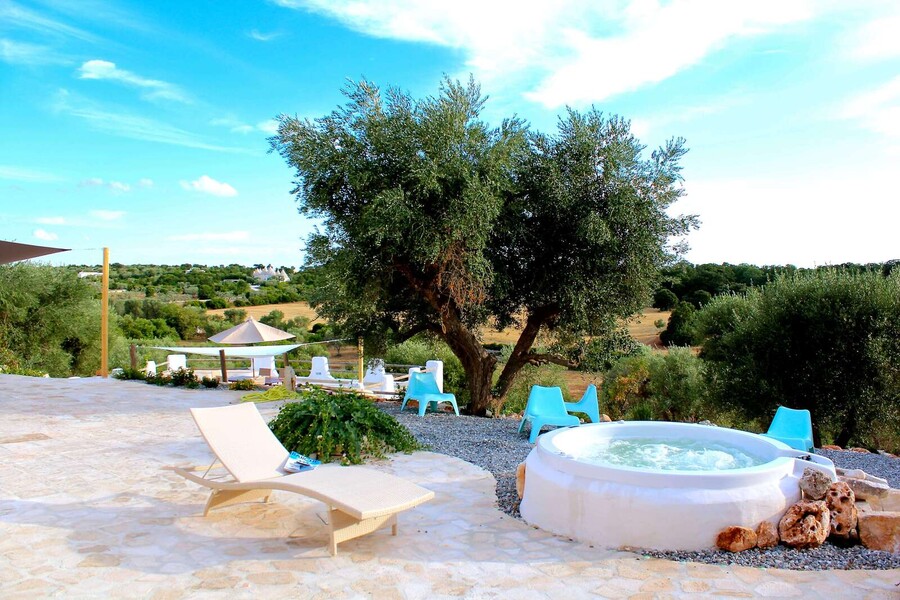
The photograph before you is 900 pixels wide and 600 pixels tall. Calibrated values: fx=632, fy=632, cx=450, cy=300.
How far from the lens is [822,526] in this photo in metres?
4.56

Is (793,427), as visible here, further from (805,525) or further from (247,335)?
(247,335)

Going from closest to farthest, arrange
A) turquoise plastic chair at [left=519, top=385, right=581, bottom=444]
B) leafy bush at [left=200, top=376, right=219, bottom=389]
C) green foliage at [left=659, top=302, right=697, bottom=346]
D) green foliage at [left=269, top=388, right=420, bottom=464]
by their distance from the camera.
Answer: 1. green foliage at [left=269, top=388, right=420, bottom=464]
2. turquoise plastic chair at [left=519, top=385, right=581, bottom=444]
3. leafy bush at [left=200, top=376, right=219, bottom=389]
4. green foliage at [left=659, top=302, right=697, bottom=346]

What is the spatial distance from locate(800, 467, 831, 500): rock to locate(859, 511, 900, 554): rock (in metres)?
0.30

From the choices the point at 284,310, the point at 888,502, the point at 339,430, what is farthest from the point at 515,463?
the point at 284,310

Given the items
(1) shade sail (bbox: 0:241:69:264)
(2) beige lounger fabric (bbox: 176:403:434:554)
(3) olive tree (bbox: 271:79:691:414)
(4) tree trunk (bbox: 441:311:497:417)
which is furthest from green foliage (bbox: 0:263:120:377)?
(2) beige lounger fabric (bbox: 176:403:434:554)

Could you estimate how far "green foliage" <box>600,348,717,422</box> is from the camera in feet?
49.8

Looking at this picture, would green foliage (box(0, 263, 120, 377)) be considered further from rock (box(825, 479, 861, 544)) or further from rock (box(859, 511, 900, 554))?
rock (box(859, 511, 900, 554))

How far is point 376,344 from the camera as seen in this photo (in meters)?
12.2

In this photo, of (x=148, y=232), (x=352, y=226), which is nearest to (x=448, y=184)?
(x=352, y=226)

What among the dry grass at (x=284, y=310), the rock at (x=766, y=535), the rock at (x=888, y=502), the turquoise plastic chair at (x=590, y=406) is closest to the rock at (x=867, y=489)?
the rock at (x=888, y=502)

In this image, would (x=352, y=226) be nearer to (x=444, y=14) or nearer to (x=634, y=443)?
(x=444, y=14)

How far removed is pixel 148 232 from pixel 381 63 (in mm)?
17466

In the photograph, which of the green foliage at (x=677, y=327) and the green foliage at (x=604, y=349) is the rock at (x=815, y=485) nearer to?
the green foliage at (x=604, y=349)

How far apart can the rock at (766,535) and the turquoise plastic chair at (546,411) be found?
13.1 ft
